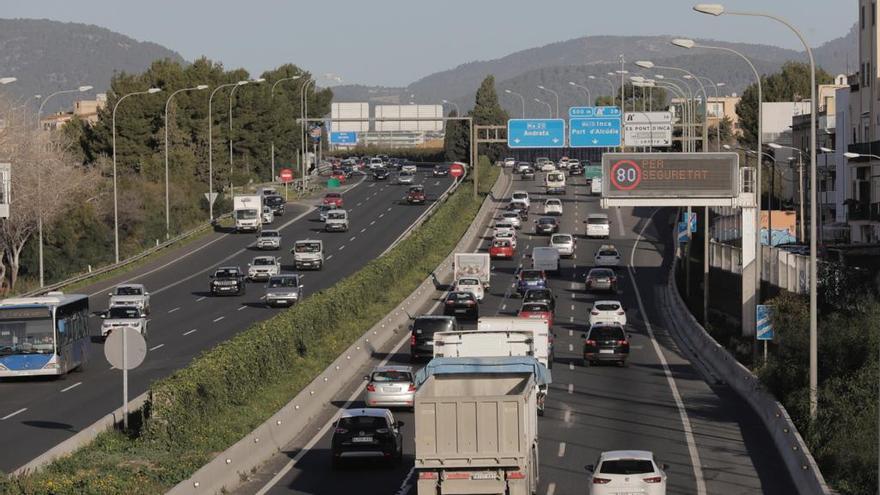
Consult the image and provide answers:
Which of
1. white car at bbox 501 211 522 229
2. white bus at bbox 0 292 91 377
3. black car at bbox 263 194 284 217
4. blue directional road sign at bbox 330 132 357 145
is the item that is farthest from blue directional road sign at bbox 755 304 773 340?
blue directional road sign at bbox 330 132 357 145

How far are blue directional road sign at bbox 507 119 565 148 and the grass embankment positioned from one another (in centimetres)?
3001

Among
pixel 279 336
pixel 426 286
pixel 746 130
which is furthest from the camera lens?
pixel 746 130

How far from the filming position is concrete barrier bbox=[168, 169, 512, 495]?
2521 cm

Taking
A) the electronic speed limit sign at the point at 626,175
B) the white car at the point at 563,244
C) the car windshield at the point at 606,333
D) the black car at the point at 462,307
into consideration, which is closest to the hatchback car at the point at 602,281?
the black car at the point at 462,307

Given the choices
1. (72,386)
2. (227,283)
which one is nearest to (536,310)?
(227,283)

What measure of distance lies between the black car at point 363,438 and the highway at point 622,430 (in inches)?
14.4

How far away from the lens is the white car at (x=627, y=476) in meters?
23.2

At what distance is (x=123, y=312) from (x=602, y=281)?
2637 cm

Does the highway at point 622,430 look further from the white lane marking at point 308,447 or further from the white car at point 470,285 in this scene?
the white car at point 470,285

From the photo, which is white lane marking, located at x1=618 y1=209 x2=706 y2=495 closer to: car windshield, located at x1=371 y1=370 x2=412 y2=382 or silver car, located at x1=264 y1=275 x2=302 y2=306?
car windshield, located at x1=371 y1=370 x2=412 y2=382

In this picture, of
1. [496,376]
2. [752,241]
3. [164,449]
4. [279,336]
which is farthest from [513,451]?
[752,241]

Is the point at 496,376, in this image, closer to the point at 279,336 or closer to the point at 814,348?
the point at 814,348

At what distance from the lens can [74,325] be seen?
43688 millimetres

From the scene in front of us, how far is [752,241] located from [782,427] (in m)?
25.5
